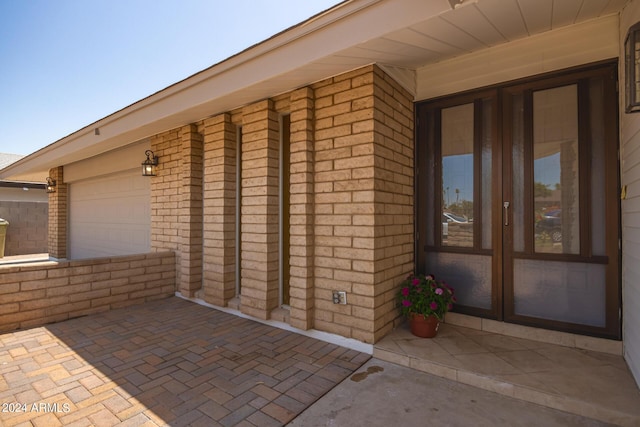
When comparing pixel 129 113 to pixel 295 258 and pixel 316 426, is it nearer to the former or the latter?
pixel 295 258

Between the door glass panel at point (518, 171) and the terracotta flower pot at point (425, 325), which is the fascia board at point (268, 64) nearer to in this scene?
the door glass panel at point (518, 171)

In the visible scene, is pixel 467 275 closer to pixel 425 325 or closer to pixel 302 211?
pixel 425 325

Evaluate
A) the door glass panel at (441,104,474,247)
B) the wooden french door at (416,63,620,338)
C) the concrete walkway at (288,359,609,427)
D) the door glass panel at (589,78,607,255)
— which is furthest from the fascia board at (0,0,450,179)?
the concrete walkway at (288,359,609,427)

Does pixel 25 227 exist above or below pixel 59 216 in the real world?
below

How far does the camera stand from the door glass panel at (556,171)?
8.89 ft

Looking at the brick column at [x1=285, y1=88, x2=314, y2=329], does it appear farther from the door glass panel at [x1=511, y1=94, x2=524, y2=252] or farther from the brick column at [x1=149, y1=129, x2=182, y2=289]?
the brick column at [x1=149, y1=129, x2=182, y2=289]

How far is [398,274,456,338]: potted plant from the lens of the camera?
2.86 meters

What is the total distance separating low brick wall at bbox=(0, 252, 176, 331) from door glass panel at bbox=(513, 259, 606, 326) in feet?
15.3

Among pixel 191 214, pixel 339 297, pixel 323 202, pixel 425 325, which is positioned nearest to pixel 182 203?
pixel 191 214

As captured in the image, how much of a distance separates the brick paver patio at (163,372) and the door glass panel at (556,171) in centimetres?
208

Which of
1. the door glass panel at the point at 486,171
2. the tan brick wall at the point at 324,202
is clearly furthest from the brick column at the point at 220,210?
the door glass panel at the point at 486,171

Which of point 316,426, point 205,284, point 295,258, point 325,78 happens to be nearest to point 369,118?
point 325,78

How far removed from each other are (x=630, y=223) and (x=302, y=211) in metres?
2.66

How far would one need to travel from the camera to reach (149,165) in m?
5.08
